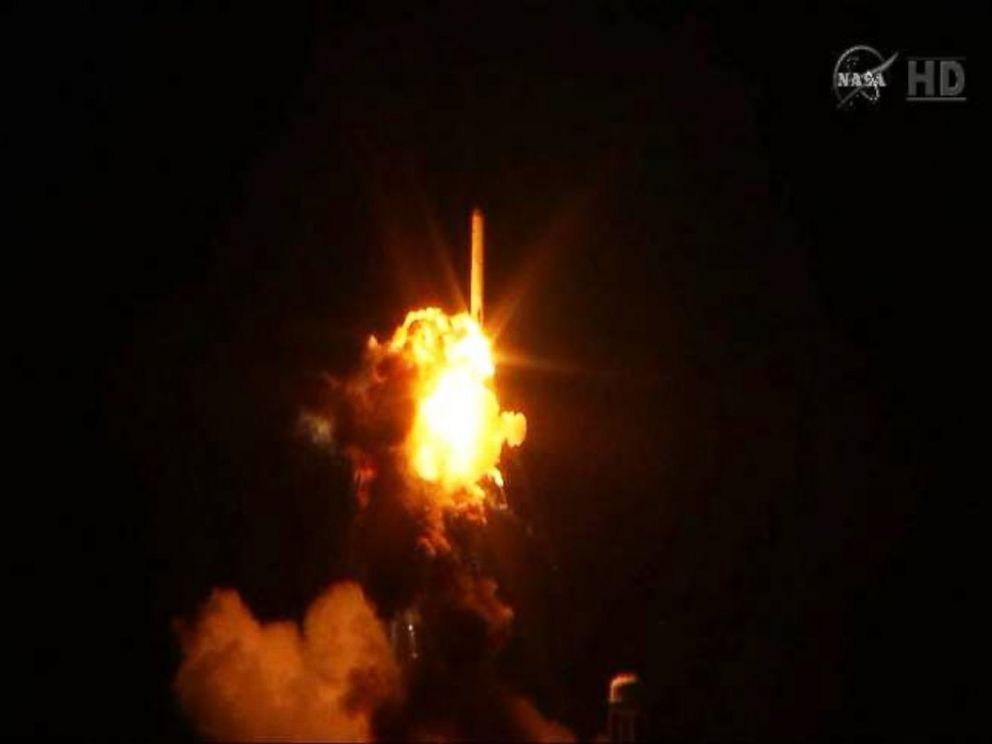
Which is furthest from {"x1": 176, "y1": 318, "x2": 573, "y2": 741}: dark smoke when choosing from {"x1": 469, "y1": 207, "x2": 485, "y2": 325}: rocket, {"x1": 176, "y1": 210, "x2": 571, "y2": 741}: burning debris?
{"x1": 469, "y1": 207, "x2": 485, "y2": 325}: rocket

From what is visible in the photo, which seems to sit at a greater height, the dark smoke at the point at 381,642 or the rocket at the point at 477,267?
the rocket at the point at 477,267

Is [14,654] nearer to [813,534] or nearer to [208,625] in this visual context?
[208,625]

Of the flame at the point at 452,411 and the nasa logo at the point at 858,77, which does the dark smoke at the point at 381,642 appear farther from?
the nasa logo at the point at 858,77

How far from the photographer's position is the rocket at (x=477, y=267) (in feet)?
107

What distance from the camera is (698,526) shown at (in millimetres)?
38812

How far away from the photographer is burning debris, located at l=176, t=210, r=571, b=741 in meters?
30.8

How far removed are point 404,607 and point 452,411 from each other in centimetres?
409

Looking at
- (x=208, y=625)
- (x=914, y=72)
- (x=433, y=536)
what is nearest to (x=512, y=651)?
(x=433, y=536)

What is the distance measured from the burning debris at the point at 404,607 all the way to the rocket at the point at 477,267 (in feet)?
0.12

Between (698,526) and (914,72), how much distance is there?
12149 millimetres

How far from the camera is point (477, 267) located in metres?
32.9

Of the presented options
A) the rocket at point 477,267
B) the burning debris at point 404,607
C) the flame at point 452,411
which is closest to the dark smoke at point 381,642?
the burning debris at point 404,607

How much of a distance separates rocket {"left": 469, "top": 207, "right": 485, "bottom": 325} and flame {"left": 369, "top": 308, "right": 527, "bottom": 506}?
11.2 inches

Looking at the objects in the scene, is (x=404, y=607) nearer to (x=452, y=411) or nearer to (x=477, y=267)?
(x=452, y=411)
